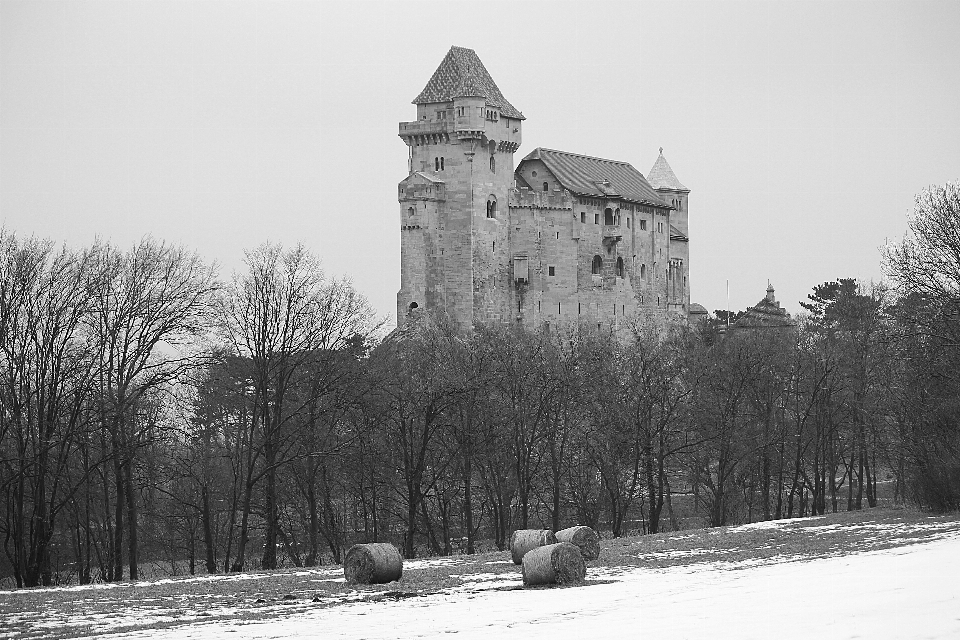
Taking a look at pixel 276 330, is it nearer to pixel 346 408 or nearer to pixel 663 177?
pixel 346 408

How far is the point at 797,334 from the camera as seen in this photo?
82000 mm

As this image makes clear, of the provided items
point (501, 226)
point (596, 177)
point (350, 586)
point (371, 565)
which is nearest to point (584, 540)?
point (371, 565)

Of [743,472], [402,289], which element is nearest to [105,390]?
[743,472]

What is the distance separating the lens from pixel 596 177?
13625 centimetres

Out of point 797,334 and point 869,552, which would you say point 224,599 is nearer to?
point 869,552

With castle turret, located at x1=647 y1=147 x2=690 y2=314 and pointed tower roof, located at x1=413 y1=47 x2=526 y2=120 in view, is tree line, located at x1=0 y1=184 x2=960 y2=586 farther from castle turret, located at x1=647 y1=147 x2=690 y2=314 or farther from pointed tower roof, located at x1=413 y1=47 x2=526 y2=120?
castle turret, located at x1=647 y1=147 x2=690 y2=314

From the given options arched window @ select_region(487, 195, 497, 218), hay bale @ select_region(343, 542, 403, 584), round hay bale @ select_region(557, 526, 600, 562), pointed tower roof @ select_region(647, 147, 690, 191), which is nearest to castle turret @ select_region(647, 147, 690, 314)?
pointed tower roof @ select_region(647, 147, 690, 191)

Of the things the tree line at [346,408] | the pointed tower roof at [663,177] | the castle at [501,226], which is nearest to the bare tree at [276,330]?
the tree line at [346,408]

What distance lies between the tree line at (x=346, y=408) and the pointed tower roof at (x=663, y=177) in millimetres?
75964

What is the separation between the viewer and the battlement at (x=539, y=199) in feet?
413

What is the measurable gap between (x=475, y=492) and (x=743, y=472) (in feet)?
57.9

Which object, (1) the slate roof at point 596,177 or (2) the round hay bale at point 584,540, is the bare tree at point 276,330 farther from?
(1) the slate roof at point 596,177

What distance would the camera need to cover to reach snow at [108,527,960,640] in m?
16.1

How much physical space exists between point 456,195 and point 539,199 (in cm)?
951
